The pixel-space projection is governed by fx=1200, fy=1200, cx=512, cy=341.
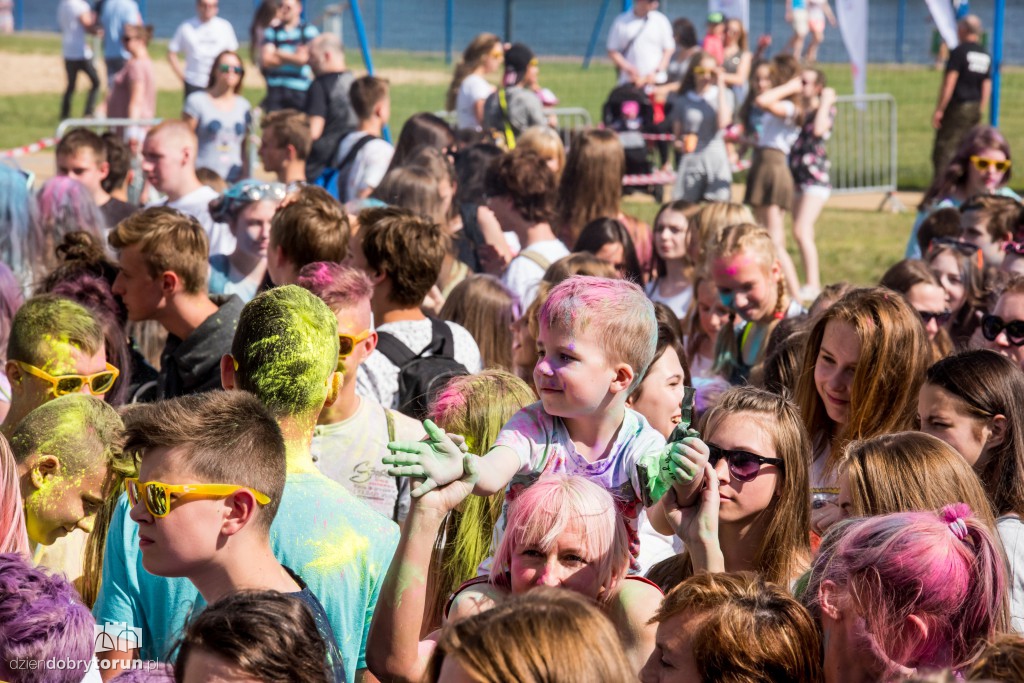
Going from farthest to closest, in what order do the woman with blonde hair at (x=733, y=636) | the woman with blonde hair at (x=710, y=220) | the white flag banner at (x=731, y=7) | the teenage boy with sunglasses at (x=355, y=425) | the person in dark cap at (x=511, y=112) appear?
1. the white flag banner at (x=731, y=7)
2. the person in dark cap at (x=511, y=112)
3. the woman with blonde hair at (x=710, y=220)
4. the teenage boy with sunglasses at (x=355, y=425)
5. the woman with blonde hair at (x=733, y=636)

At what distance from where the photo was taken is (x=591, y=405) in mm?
3105

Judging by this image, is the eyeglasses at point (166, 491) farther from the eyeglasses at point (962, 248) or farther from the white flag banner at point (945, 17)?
the white flag banner at point (945, 17)

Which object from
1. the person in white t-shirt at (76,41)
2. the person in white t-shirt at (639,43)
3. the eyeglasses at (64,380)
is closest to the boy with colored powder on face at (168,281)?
the eyeglasses at (64,380)

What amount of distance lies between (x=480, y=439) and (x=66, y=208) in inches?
151

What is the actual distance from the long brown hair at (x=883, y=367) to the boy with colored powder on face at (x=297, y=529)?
1.85 metres

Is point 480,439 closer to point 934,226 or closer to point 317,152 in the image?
point 934,226

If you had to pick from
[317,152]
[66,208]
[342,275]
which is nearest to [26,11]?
[317,152]

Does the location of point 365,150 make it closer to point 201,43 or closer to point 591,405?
point 591,405

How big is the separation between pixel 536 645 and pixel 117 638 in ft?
4.32

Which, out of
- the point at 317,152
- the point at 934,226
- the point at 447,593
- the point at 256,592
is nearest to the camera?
the point at 256,592

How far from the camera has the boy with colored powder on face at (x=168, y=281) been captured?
4840mm

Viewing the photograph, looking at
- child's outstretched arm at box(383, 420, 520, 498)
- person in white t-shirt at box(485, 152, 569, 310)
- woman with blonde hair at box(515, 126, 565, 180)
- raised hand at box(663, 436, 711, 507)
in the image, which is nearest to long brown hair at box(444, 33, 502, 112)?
woman with blonde hair at box(515, 126, 565, 180)

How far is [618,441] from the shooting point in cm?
322

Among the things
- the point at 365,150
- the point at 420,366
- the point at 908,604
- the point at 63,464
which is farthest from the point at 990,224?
the point at 63,464
